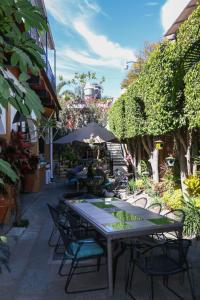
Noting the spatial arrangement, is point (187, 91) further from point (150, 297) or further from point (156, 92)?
point (150, 297)

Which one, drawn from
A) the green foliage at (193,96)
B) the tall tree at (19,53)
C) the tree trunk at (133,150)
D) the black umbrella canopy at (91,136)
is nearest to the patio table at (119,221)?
the green foliage at (193,96)

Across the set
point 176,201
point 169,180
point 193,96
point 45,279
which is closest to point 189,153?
point 176,201

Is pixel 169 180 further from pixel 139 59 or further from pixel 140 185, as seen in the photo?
pixel 139 59

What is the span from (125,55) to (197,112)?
22.6 meters

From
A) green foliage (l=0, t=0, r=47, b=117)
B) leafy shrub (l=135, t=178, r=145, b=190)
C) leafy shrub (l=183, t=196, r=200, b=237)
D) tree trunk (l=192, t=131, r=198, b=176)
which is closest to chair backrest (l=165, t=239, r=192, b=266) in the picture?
leafy shrub (l=183, t=196, r=200, b=237)

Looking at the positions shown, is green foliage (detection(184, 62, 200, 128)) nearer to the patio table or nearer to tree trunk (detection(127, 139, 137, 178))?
the patio table

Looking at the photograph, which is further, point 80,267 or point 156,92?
point 156,92

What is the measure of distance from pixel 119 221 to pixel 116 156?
17050 millimetres

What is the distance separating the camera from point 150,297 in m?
3.98

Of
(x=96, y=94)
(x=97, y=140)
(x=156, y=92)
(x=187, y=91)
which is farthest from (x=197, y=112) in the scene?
(x=96, y=94)

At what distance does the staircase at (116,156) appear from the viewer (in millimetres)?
19872

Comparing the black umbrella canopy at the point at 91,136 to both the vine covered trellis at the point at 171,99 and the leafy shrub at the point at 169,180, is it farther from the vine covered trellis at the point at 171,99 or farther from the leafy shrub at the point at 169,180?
the leafy shrub at the point at 169,180

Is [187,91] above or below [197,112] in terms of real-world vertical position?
above

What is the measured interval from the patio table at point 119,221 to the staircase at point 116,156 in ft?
44.4
